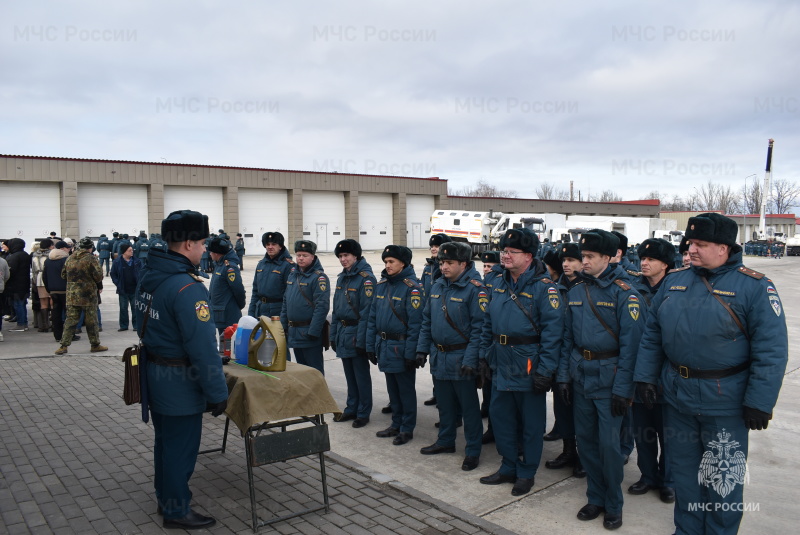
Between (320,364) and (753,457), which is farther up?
(320,364)

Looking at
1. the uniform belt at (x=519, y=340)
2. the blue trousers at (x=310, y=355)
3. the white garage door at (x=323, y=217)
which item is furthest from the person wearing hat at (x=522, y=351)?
the white garage door at (x=323, y=217)

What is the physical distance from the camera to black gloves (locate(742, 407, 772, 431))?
3.46m

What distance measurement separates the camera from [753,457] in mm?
5664

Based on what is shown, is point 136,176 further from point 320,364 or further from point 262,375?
point 262,375

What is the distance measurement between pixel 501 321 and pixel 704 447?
1808mm

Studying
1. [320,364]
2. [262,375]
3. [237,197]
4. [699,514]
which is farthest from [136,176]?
[699,514]

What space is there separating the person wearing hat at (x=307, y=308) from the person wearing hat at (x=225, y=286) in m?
1.07

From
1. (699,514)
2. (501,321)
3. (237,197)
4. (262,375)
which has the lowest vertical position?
(699,514)

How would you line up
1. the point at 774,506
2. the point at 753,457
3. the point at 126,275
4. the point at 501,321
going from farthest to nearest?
the point at 126,275
the point at 753,457
the point at 501,321
the point at 774,506

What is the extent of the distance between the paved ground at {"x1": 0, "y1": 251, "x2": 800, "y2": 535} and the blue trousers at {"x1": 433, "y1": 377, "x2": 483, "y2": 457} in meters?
0.18

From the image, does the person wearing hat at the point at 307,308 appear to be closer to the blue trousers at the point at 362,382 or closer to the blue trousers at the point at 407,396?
the blue trousers at the point at 362,382

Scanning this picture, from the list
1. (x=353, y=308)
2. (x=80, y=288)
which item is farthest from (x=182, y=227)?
(x=80, y=288)

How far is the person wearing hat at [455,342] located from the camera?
552 centimetres

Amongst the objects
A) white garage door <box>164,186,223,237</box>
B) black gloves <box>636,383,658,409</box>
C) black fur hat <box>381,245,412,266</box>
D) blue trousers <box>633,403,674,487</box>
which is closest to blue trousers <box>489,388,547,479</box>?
blue trousers <box>633,403,674,487</box>
